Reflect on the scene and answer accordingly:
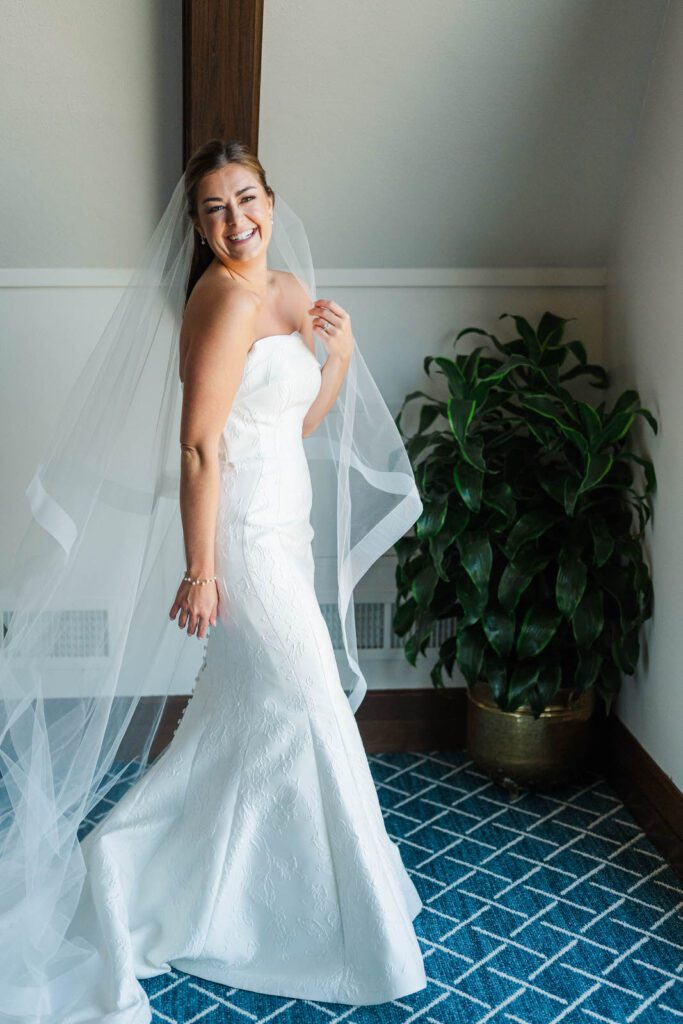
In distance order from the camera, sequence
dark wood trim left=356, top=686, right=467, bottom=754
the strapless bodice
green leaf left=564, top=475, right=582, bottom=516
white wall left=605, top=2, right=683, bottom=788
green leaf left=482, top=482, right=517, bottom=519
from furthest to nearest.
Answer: dark wood trim left=356, top=686, right=467, bottom=754 → green leaf left=482, top=482, right=517, bottom=519 → green leaf left=564, top=475, right=582, bottom=516 → white wall left=605, top=2, right=683, bottom=788 → the strapless bodice

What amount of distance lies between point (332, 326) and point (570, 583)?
98 cm

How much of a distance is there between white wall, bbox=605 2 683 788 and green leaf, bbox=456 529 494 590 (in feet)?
1.52

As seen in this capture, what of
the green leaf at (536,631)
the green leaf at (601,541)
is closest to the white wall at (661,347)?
the green leaf at (601,541)

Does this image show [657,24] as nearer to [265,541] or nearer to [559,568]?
[559,568]

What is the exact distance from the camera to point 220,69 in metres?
2.50

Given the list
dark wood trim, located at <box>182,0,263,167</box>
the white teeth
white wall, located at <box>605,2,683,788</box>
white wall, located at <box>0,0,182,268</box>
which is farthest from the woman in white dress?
white wall, located at <box>605,2,683,788</box>

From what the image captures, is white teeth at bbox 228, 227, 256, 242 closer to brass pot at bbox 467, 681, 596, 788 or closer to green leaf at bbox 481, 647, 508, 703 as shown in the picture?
green leaf at bbox 481, 647, 508, 703

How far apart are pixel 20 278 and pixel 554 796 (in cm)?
220

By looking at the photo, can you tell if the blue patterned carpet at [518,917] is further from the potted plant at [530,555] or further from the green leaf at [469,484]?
the green leaf at [469,484]

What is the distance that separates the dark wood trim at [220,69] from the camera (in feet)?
7.91

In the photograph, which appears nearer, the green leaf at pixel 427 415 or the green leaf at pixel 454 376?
the green leaf at pixel 454 376

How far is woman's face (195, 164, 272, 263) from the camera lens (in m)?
2.12

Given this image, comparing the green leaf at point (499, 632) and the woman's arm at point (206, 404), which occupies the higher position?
the woman's arm at point (206, 404)

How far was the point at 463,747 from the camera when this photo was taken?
3422mm
